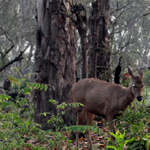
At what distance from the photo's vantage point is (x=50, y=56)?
8.09 meters

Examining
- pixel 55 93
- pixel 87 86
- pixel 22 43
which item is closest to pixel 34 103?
pixel 55 93

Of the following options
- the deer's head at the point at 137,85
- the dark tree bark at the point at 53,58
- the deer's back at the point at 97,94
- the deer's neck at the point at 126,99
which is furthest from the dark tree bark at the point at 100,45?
the deer's head at the point at 137,85

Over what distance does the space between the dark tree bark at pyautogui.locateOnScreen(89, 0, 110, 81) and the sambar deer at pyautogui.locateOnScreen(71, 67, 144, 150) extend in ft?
6.06

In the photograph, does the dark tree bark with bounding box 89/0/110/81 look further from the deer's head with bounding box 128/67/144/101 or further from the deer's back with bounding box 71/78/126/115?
the deer's head with bounding box 128/67/144/101

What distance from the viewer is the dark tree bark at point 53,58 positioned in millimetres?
8102

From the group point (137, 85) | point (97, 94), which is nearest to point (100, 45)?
point (97, 94)

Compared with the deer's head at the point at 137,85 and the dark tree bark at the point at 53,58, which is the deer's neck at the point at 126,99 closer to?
the deer's head at the point at 137,85

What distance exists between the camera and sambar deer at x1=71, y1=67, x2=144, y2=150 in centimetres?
582

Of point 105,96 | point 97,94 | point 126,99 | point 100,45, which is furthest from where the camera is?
point 100,45

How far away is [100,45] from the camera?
9.60m

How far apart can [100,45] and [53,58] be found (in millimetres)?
2403

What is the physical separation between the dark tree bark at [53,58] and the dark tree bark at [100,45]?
813 millimetres

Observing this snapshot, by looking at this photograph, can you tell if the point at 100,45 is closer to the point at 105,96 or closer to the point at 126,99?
the point at 105,96

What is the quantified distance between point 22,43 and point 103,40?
22129mm
